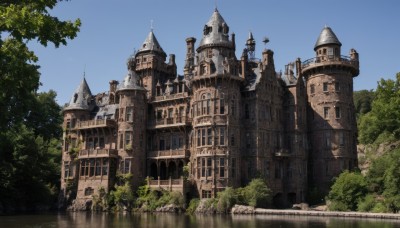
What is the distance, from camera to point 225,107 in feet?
196

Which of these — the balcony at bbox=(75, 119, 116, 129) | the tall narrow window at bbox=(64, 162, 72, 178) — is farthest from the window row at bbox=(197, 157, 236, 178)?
the tall narrow window at bbox=(64, 162, 72, 178)

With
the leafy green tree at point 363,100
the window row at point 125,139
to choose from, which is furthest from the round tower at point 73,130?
the leafy green tree at point 363,100

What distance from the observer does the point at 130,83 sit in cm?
6600

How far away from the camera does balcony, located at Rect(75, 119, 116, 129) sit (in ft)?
223

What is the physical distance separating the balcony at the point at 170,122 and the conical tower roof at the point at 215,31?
12114mm

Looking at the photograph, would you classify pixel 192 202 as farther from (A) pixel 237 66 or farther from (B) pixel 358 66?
(B) pixel 358 66

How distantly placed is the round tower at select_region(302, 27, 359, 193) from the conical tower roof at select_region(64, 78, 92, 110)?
3570 cm

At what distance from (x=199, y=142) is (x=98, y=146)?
19.1 m

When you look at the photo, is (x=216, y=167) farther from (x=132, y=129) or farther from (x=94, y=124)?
(x=94, y=124)

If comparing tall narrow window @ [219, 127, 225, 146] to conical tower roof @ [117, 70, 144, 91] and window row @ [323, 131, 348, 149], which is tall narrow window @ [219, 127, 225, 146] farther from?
window row @ [323, 131, 348, 149]

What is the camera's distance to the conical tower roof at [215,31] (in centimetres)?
6744

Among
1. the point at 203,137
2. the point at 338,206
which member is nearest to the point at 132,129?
the point at 203,137

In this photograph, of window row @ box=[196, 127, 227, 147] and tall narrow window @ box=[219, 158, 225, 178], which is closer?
tall narrow window @ box=[219, 158, 225, 178]

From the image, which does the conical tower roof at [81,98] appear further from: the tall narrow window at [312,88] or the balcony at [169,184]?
the tall narrow window at [312,88]
